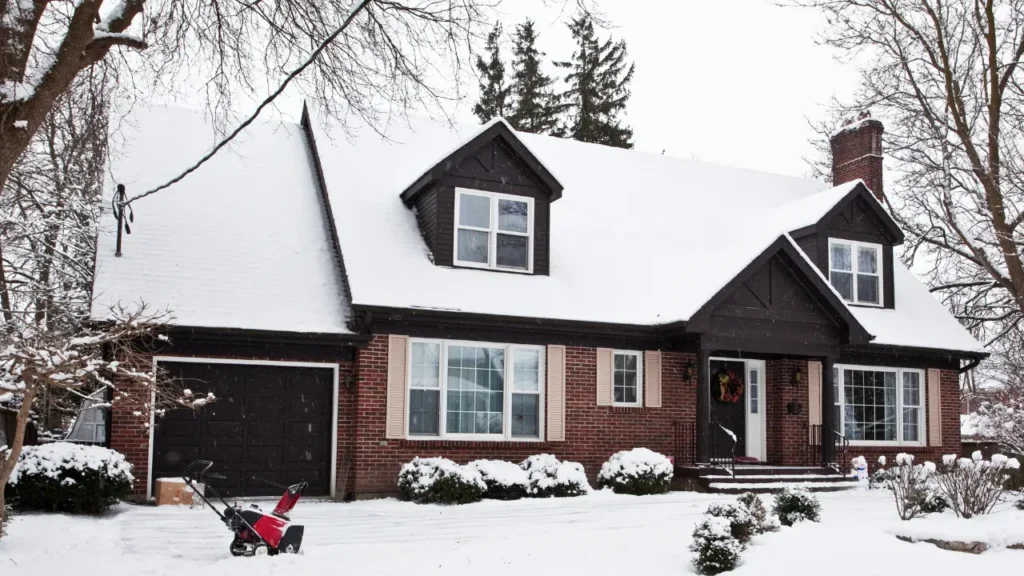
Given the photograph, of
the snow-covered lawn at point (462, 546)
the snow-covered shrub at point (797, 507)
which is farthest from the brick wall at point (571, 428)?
the snow-covered shrub at point (797, 507)

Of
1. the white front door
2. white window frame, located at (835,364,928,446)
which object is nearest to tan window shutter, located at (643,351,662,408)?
the white front door

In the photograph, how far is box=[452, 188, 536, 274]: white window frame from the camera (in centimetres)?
1675

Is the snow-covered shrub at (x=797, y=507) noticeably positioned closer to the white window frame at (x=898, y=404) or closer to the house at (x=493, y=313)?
the house at (x=493, y=313)

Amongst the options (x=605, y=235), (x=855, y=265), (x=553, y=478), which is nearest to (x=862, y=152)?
(x=855, y=265)

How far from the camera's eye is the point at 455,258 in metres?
16.7

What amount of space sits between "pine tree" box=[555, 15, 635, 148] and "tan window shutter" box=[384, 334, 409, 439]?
85.8ft

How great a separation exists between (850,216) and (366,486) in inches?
447

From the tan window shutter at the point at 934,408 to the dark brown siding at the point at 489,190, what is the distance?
8.52m

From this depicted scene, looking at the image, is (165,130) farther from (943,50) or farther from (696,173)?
(943,50)

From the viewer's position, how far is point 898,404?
19.9 m

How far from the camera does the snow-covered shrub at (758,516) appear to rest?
35.4ft

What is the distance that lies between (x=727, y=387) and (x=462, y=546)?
927cm

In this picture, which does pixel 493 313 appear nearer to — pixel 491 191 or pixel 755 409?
pixel 491 191

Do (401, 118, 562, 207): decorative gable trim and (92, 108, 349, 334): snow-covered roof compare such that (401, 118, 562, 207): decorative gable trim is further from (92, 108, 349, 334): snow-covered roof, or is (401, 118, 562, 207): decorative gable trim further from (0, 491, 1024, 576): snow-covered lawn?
(0, 491, 1024, 576): snow-covered lawn
